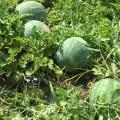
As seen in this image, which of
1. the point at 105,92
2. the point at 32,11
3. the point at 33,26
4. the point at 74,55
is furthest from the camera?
the point at 32,11

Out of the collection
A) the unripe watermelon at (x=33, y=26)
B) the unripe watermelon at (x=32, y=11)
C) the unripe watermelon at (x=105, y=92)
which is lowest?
the unripe watermelon at (x=105, y=92)

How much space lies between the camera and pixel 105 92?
329 centimetres

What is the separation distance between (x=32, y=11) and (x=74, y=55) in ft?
2.72

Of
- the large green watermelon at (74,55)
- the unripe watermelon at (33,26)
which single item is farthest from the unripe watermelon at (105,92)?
the unripe watermelon at (33,26)

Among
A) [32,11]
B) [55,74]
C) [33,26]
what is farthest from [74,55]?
[32,11]

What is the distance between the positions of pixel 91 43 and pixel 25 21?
29.5 inches

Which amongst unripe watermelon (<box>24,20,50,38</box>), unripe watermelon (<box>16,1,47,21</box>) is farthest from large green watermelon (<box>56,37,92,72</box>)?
unripe watermelon (<box>16,1,47,21</box>)

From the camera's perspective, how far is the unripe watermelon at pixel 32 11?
4.28 meters

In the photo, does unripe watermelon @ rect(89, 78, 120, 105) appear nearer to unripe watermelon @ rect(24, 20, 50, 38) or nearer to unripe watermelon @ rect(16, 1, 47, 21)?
unripe watermelon @ rect(24, 20, 50, 38)

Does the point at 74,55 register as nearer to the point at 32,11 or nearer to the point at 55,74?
the point at 55,74

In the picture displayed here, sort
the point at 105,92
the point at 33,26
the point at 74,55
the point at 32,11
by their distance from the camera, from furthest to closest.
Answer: the point at 32,11 → the point at 33,26 → the point at 74,55 → the point at 105,92

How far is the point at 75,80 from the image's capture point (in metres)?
3.86

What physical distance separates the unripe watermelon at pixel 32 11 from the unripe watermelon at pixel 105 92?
4.11ft

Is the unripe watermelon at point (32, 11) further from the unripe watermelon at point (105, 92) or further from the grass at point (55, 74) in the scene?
the unripe watermelon at point (105, 92)
